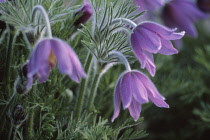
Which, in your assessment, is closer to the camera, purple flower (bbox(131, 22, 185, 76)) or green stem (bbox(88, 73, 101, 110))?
purple flower (bbox(131, 22, 185, 76))

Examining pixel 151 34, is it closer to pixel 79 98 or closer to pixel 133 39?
pixel 133 39

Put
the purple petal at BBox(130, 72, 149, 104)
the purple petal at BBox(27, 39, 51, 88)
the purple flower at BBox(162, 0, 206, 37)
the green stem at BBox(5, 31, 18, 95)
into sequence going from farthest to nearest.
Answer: the purple flower at BBox(162, 0, 206, 37)
the green stem at BBox(5, 31, 18, 95)
the purple petal at BBox(130, 72, 149, 104)
the purple petal at BBox(27, 39, 51, 88)

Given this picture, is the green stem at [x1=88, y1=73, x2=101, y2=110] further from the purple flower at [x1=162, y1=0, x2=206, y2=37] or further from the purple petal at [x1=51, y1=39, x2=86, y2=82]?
the purple flower at [x1=162, y1=0, x2=206, y2=37]

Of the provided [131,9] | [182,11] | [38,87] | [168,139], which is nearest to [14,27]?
[38,87]

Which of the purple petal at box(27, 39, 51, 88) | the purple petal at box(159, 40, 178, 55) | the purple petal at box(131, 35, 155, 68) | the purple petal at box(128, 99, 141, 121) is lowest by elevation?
the purple petal at box(128, 99, 141, 121)

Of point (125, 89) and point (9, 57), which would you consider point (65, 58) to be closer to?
point (125, 89)

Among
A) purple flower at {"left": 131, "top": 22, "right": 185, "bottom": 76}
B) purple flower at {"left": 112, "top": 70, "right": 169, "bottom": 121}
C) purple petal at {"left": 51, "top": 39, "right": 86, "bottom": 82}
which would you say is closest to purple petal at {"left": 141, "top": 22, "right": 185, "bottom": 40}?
purple flower at {"left": 131, "top": 22, "right": 185, "bottom": 76}
